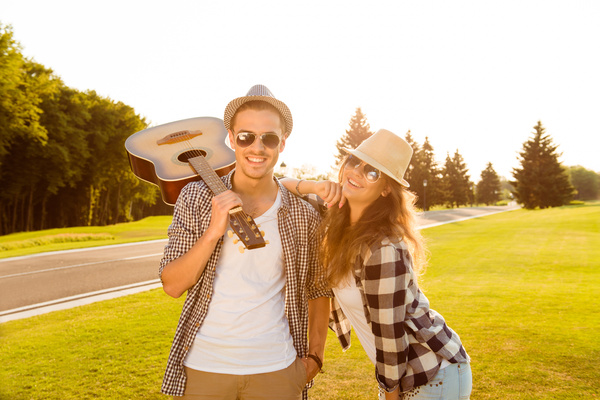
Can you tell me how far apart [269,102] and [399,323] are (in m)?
1.33

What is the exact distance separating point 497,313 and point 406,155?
5.77 metres

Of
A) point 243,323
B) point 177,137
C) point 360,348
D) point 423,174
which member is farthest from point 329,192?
point 423,174

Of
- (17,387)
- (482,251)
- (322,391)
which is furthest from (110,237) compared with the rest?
(322,391)

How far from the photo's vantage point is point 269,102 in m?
2.36

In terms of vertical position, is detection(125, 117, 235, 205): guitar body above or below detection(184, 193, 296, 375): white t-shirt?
above

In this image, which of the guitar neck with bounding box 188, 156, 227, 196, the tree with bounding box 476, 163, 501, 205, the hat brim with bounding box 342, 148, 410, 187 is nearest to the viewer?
the guitar neck with bounding box 188, 156, 227, 196

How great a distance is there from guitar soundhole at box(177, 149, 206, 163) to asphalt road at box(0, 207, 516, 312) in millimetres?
7625

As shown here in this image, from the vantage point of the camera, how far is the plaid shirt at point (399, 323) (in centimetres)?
213

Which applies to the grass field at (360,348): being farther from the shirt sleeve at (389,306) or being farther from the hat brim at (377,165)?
the hat brim at (377,165)

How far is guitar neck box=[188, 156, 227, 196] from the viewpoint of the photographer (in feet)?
7.34

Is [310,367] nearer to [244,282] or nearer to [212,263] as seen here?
[244,282]

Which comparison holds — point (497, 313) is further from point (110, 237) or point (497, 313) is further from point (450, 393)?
point (110, 237)

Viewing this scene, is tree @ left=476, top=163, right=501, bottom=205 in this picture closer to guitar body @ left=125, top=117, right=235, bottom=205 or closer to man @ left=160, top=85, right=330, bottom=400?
guitar body @ left=125, top=117, right=235, bottom=205

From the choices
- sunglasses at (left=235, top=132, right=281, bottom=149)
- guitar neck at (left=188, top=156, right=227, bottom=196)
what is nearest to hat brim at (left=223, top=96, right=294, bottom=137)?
sunglasses at (left=235, top=132, right=281, bottom=149)
